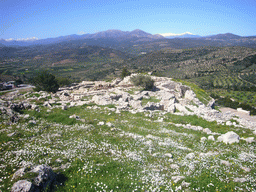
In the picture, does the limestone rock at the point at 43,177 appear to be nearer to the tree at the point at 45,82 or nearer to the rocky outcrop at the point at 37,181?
the rocky outcrop at the point at 37,181

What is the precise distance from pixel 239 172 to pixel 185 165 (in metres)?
3.32

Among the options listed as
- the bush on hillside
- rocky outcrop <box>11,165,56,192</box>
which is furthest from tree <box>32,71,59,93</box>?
rocky outcrop <box>11,165,56,192</box>

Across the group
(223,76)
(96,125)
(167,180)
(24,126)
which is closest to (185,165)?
(167,180)

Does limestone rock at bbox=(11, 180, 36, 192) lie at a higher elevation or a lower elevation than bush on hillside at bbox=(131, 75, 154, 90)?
higher

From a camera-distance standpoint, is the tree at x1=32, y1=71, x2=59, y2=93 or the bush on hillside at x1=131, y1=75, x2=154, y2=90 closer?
the bush on hillside at x1=131, y1=75, x2=154, y2=90

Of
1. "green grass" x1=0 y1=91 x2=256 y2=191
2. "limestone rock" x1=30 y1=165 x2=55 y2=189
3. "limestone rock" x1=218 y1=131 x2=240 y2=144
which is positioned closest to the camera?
"limestone rock" x1=30 y1=165 x2=55 y2=189

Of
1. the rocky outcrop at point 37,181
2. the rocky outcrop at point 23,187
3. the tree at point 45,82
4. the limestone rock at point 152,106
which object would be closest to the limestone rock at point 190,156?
the rocky outcrop at point 37,181

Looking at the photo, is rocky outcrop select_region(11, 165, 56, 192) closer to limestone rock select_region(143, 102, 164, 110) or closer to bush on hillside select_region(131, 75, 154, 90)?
limestone rock select_region(143, 102, 164, 110)

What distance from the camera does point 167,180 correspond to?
8641mm

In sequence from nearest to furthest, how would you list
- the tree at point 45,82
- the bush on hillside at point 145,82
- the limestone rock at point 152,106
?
the limestone rock at point 152,106
the bush on hillside at point 145,82
the tree at point 45,82

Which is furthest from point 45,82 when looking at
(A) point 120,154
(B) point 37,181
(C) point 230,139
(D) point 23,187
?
(C) point 230,139

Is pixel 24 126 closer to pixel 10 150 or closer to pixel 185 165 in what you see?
pixel 10 150

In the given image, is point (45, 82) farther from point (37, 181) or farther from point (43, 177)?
point (37, 181)

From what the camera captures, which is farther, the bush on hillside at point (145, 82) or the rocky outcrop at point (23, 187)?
the bush on hillside at point (145, 82)
